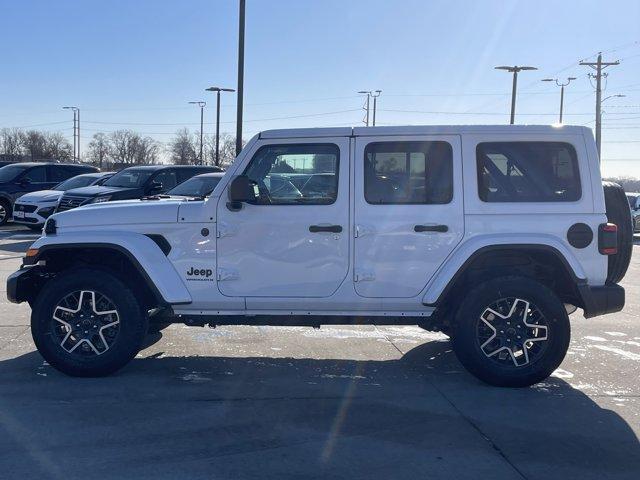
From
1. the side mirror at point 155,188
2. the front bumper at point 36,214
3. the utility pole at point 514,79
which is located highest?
the utility pole at point 514,79

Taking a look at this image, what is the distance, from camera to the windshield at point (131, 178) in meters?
16.4

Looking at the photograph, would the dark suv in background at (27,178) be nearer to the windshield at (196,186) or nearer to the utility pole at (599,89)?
the windshield at (196,186)

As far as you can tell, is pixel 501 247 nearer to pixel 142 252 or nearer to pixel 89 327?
pixel 142 252

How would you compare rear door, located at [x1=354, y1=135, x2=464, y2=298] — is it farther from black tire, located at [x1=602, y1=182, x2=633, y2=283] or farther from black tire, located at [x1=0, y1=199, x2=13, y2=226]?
black tire, located at [x1=0, y1=199, x2=13, y2=226]

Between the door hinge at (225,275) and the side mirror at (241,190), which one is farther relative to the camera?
the door hinge at (225,275)

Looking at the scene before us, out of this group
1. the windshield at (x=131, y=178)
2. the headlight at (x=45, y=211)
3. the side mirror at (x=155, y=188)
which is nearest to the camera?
the side mirror at (x=155, y=188)

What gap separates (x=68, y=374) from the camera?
18.8 ft

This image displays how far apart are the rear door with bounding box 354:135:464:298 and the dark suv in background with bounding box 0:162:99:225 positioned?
16.3 meters

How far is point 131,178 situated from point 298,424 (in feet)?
42.7

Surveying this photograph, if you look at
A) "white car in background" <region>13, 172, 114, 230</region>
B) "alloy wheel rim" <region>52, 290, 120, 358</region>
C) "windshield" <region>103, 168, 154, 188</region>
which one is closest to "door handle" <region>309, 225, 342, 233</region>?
"alloy wheel rim" <region>52, 290, 120, 358</region>

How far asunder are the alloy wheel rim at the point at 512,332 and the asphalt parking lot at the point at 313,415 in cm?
27

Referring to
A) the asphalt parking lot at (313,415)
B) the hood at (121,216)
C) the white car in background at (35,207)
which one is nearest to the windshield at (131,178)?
the white car in background at (35,207)

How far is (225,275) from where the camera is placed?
5664 millimetres

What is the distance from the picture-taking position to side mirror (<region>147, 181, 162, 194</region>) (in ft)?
48.8
